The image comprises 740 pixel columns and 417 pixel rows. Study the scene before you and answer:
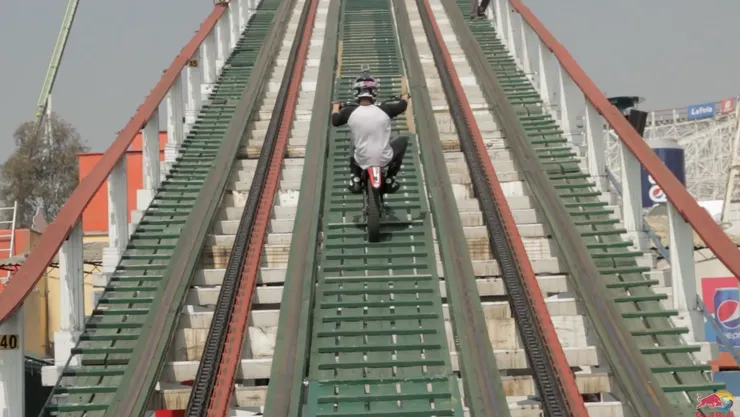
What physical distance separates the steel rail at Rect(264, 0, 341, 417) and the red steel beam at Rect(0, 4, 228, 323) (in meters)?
1.70

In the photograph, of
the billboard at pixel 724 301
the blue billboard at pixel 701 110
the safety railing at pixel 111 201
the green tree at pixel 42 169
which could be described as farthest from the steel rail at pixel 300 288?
the blue billboard at pixel 701 110

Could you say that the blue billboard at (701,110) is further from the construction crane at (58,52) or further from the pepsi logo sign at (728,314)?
the pepsi logo sign at (728,314)

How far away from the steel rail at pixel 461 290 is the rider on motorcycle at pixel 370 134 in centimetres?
71

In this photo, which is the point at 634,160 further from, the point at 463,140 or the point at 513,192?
the point at 463,140

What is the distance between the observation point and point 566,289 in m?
9.58

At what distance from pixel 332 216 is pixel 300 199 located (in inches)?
14.5

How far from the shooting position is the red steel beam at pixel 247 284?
7680mm

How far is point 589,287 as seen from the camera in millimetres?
8781

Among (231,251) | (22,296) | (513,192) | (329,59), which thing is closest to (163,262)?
(231,251)

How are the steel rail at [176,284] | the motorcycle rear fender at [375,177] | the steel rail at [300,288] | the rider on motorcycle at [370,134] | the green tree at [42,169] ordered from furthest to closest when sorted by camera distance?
1. the green tree at [42,169]
2. the rider on motorcycle at [370,134]
3. the motorcycle rear fender at [375,177]
4. the steel rail at [176,284]
5. the steel rail at [300,288]

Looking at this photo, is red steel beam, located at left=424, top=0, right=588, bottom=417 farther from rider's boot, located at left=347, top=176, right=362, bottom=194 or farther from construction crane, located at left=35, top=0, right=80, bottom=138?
construction crane, located at left=35, top=0, right=80, bottom=138

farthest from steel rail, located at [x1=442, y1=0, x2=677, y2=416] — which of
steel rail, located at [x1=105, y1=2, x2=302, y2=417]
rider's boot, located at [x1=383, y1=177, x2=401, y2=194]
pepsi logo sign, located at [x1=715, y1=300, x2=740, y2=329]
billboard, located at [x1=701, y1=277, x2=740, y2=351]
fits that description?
pepsi logo sign, located at [x1=715, y1=300, x2=740, y2=329]

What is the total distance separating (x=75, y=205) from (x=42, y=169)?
47.5m

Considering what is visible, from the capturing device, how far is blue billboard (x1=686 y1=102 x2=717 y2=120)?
7582cm
